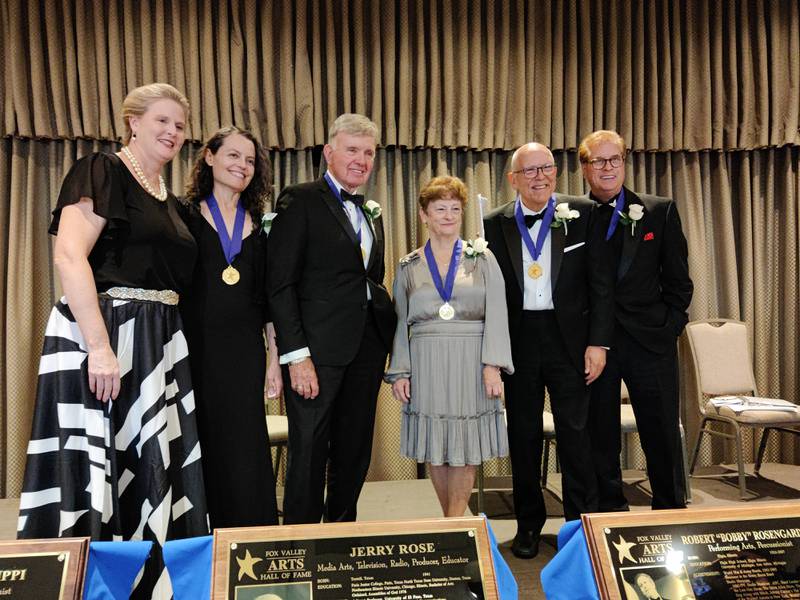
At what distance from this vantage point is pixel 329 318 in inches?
95.0

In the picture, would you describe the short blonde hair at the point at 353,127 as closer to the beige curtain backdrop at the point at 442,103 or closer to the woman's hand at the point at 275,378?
the woman's hand at the point at 275,378

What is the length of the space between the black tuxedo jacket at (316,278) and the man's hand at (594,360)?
108cm

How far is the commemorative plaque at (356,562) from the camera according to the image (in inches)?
47.0

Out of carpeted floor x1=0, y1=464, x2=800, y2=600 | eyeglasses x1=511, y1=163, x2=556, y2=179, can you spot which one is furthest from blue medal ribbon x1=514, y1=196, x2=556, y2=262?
carpeted floor x1=0, y1=464, x2=800, y2=600

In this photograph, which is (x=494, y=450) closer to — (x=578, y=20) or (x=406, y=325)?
(x=406, y=325)

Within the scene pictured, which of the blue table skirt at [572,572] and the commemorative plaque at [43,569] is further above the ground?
the commemorative plaque at [43,569]

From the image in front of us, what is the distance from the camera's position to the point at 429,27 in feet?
14.0

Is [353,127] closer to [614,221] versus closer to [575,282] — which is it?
[575,282]

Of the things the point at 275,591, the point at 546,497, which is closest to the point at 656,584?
the point at 275,591

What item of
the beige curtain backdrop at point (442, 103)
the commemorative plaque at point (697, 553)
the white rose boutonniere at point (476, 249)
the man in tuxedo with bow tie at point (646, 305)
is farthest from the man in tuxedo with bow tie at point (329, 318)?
the beige curtain backdrop at point (442, 103)

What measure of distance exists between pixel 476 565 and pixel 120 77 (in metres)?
4.00

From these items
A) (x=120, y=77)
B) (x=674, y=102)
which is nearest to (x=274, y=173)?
(x=120, y=77)

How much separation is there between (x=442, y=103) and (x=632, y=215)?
1945 mm

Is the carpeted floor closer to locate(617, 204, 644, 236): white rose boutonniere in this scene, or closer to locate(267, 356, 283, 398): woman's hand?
locate(267, 356, 283, 398): woman's hand
